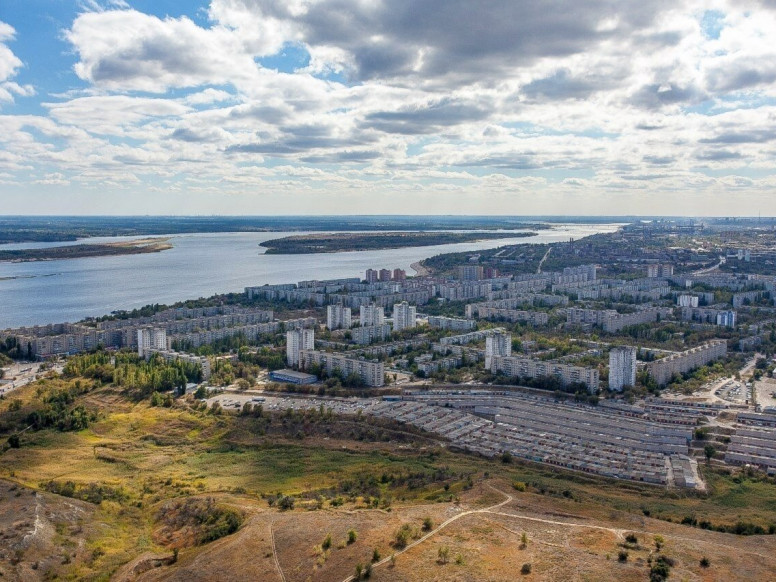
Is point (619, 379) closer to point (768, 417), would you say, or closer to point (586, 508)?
point (768, 417)

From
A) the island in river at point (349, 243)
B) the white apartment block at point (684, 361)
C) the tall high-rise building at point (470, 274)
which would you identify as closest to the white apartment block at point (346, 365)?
the white apartment block at point (684, 361)

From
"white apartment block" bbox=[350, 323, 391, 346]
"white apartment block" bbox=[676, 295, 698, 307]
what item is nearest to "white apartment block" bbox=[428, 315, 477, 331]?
"white apartment block" bbox=[350, 323, 391, 346]

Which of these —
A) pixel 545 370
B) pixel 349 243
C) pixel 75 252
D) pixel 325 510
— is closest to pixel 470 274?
pixel 545 370

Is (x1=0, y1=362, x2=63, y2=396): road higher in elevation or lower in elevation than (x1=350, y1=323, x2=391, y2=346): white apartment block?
lower

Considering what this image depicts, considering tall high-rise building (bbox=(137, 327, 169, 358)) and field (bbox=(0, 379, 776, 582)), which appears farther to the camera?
tall high-rise building (bbox=(137, 327, 169, 358))

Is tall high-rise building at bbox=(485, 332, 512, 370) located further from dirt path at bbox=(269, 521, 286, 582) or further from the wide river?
the wide river

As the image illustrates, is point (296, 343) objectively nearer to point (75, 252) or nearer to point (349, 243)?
point (75, 252)

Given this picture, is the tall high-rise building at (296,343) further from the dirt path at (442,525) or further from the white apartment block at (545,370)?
the dirt path at (442,525)
